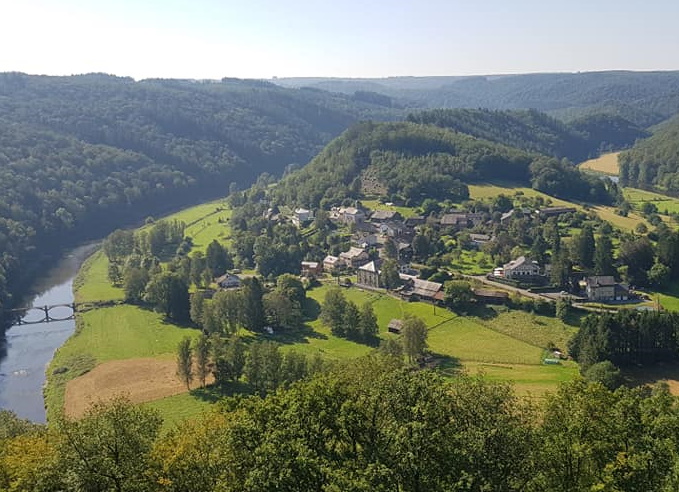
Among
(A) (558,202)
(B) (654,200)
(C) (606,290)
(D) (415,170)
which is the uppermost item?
(D) (415,170)

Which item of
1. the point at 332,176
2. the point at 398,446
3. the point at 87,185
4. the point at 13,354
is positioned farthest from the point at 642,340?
the point at 87,185

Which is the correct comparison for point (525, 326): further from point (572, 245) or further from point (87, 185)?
point (87, 185)

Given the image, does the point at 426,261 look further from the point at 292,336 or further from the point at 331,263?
the point at 292,336

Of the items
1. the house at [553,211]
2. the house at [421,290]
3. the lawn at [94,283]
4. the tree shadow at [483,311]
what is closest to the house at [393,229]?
the house at [421,290]

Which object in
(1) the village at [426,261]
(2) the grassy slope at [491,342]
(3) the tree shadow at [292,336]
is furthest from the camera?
(1) the village at [426,261]

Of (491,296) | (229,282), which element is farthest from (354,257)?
(491,296)

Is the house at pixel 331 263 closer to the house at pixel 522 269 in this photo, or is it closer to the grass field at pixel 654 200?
the house at pixel 522 269
